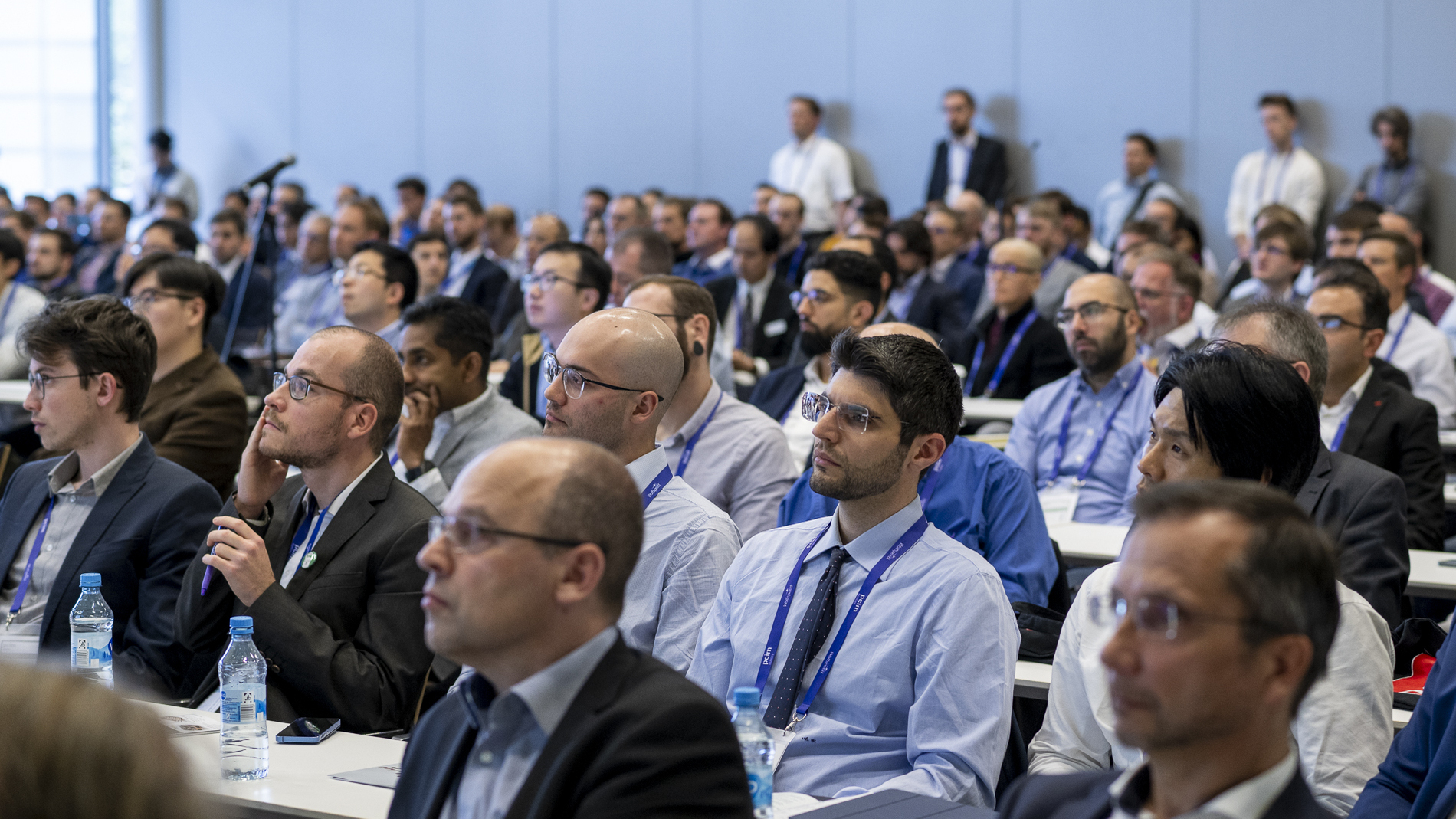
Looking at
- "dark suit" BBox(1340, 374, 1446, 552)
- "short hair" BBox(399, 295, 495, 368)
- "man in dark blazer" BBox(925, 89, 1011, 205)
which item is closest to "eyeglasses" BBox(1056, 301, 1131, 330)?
"dark suit" BBox(1340, 374, 1446, 552)

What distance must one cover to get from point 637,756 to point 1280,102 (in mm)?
9194

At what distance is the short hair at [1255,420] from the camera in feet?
6.99

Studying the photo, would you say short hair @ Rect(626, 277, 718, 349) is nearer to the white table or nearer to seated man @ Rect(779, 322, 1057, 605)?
seated man @ Rect(779, 322, 1057, 605)

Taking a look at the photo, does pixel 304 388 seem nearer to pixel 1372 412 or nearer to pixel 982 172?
pixel 1372 412

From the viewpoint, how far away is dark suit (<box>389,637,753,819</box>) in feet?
4.75

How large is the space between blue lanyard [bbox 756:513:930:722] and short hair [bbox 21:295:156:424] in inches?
68.5

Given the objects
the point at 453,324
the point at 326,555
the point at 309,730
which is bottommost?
the point at 309,730

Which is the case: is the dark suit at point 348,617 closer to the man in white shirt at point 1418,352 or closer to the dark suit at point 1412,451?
the dark suit at point 1412,451

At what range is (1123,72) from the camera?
33.4 feet

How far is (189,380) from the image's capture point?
4230mm

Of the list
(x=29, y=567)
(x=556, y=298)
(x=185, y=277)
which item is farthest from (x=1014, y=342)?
(x=29, y=567)

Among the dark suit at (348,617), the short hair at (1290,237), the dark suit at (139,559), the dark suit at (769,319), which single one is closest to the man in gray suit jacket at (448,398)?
the dark suit at (139,559)

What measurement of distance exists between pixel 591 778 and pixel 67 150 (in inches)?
584

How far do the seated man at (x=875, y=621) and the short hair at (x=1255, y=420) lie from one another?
420mm
